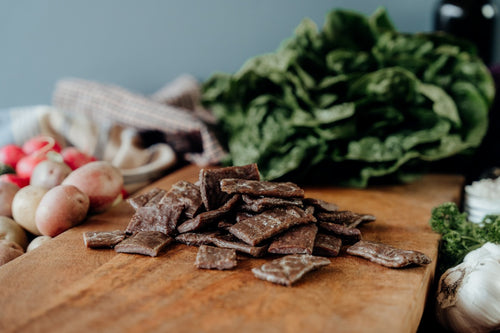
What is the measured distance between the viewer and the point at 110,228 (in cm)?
160

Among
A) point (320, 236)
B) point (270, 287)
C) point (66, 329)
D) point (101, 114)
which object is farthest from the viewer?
point (101, 114)

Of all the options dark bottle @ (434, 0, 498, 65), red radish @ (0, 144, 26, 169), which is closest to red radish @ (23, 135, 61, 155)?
red radish @ (0, 144, 26, 169)

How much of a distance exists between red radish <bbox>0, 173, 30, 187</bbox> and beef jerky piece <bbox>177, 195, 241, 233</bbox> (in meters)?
0.79

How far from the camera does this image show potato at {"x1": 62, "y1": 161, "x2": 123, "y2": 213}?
5.54 feet

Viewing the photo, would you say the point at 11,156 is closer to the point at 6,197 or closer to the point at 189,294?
the point at 6,197

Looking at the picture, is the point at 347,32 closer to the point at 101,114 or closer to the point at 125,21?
the point at 101,114

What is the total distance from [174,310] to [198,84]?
222 cm

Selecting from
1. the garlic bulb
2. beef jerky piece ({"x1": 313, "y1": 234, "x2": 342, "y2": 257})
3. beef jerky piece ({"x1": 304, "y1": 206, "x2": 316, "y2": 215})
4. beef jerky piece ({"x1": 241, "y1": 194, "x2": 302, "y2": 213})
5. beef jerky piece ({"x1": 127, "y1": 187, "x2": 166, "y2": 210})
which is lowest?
the garlic bulb

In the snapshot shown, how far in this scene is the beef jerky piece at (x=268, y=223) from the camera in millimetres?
1331

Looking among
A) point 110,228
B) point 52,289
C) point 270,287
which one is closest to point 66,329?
point 52,289

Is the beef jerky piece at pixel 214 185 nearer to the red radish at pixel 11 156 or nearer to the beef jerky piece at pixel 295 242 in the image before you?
the beef jerky piece at pixel 295 242

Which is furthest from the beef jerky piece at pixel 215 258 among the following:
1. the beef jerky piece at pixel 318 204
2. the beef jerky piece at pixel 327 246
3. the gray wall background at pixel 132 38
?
the gray wall background at pixel 132 38

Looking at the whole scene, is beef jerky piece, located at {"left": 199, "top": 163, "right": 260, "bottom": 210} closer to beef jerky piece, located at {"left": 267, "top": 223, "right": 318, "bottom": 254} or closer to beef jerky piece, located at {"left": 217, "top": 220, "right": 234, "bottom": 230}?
beef jerky piece, located at {"left": 217, "top": 220, "right": 234, "bottom": 230}

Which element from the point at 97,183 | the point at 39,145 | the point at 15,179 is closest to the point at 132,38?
the point at 39,145
